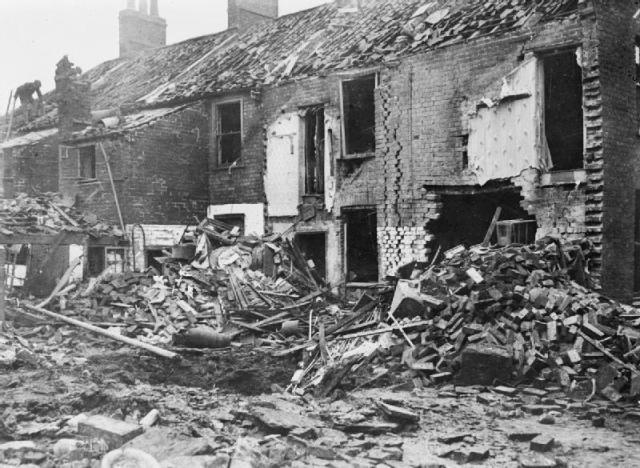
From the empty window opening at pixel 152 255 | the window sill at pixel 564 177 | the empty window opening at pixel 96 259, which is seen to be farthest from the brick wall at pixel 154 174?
the window sill at pixel 564 177

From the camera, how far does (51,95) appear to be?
28.4m

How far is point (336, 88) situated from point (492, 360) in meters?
10.1

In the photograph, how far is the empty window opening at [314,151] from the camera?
17688 mm

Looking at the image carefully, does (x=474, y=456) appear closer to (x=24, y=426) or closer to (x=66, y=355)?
(x=24, y=426)

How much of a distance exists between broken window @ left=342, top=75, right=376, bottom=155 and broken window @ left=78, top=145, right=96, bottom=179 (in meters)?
8.22

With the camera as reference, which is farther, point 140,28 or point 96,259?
point 140,28

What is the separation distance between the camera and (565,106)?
44.4 ft

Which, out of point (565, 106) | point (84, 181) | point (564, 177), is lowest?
point (564, 177)

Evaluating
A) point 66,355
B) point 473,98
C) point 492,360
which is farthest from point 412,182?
point 66,355

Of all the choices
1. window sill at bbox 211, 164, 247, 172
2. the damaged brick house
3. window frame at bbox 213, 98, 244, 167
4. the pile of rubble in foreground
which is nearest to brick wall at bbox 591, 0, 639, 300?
the damaged brick house

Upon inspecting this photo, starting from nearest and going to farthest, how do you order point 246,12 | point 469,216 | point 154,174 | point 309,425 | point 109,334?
1. point 309,425
2. point 109,334
3. point 469,216
4. point 154,174
5. point 246,12

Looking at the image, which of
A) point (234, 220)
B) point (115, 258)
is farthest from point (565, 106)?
point (115, 258)

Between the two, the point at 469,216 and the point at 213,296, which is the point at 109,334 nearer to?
the point at 213,296

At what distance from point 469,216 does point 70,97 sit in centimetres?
1384
